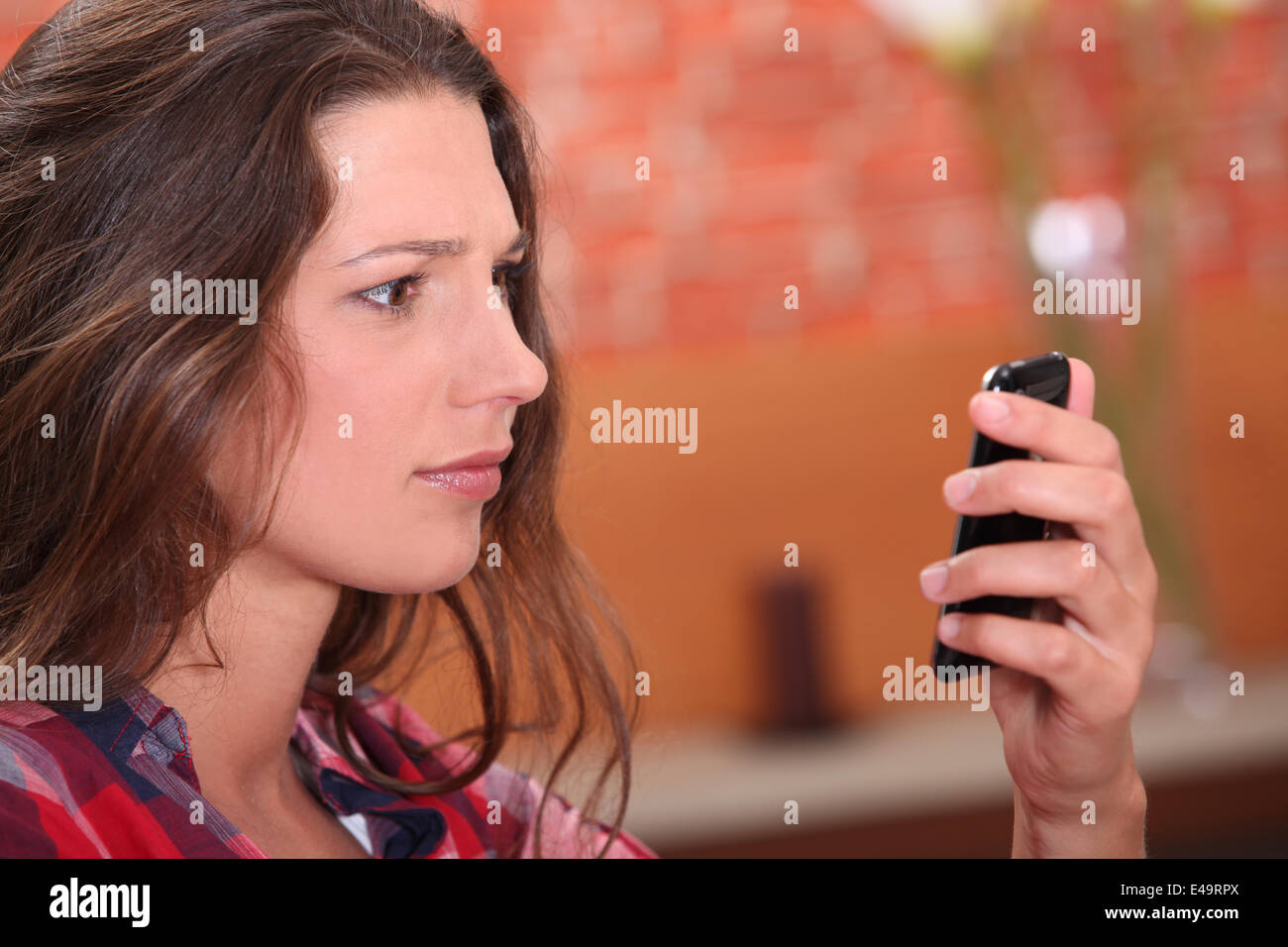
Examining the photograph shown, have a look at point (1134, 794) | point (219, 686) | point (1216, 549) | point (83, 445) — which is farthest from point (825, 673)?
point (83, 445)

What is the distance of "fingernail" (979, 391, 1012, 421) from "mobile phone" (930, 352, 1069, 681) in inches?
0.6

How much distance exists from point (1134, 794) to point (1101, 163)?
4.86ft

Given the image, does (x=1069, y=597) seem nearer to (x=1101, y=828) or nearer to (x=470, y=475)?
(x=1101, y=828)

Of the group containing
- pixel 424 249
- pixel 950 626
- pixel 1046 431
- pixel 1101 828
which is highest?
pixel 424 249

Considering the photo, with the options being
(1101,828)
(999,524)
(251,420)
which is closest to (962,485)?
(999,524)

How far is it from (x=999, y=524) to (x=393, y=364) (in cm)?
35

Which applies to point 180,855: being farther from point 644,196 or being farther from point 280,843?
point 644,196

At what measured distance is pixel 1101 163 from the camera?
2.01 meters

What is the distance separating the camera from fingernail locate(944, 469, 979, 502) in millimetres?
694

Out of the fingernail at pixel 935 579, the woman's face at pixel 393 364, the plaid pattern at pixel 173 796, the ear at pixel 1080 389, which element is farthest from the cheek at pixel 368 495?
the ear at pixel 1080 389

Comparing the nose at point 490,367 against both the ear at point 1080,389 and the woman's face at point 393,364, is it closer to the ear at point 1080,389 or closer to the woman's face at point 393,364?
the woman's face at point 393,364

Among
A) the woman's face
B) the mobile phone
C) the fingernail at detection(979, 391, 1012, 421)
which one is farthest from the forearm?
the woman's face

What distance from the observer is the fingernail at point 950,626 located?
70cm

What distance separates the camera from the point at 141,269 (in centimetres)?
68
